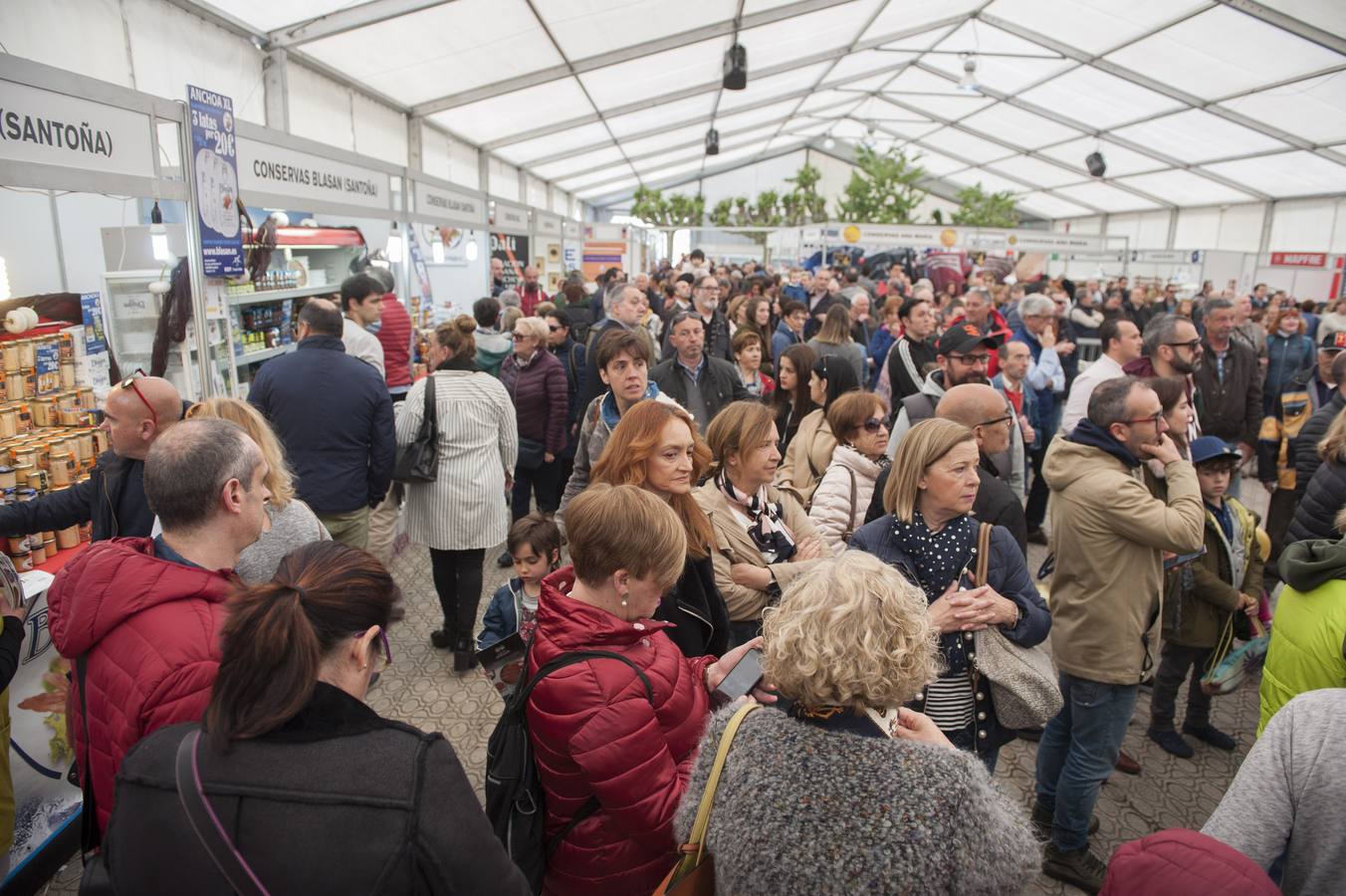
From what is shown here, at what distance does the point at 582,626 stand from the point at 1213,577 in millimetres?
2821

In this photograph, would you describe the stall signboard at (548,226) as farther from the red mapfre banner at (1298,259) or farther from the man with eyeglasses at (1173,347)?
the red mapfre banner at (1298,259)

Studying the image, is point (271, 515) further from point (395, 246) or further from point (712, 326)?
point (395, 246)

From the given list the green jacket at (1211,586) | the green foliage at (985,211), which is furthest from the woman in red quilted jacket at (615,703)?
the green foliage at (985,211)

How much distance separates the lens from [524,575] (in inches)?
116

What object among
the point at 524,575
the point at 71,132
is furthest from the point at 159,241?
the point at 524,575

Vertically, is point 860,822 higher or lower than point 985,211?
lower

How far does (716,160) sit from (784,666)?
31309 mm

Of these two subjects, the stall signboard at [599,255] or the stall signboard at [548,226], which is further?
the stall signboard at [599,255]

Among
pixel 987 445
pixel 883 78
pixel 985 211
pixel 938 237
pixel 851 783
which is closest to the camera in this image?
pixel 851 783

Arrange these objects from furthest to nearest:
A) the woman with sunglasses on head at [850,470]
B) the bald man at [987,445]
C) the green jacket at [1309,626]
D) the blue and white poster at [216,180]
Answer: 1. the blue and white poster at [216,180]
2. the woman with sunglasses on head at [850,470]
3. the bald man at [987,445]
4. the green jacket at [1309,626]

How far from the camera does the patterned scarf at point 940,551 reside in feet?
6.83

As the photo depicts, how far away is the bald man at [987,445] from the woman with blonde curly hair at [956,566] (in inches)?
8.8

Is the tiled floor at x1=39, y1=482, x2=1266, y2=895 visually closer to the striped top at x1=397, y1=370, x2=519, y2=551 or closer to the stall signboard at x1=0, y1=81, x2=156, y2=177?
the striped top at x1=397, y1=370, x2=519, y2=551

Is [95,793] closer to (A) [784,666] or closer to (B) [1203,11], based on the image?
(A) [784,666]
